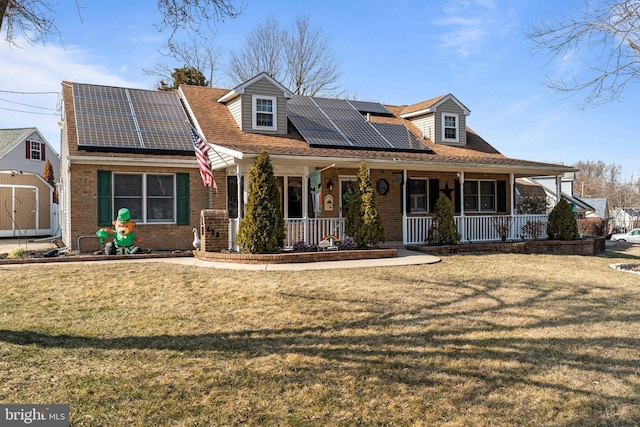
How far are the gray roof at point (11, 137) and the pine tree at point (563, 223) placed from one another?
96.8 feet

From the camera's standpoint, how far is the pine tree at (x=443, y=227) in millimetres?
13844

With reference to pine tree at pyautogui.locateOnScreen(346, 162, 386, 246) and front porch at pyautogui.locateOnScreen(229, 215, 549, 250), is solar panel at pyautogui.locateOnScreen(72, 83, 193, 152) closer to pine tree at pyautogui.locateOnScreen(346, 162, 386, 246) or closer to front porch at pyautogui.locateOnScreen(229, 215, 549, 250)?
front porch at pyautogui.locateOnScreen(229, 215, 549, 250)

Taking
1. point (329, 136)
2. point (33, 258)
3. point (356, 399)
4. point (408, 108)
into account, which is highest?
point (408, 108)

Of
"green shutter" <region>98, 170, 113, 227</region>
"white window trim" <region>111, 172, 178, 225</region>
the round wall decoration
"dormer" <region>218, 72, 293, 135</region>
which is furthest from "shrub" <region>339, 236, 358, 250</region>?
"green shutter" <region>98, 170, 113, 227</region>

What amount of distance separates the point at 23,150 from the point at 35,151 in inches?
37.7

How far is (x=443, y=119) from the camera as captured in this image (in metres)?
18.5

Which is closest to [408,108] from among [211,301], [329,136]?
[329,136]

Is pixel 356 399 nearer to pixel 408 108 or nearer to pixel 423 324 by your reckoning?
pixel 423 324

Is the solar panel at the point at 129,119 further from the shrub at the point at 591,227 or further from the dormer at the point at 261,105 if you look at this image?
the shrub at the point at 591,227

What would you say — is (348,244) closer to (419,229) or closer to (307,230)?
(307,230)

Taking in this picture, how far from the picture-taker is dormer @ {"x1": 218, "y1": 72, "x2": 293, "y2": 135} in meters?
15.6

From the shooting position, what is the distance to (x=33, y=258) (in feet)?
36.8

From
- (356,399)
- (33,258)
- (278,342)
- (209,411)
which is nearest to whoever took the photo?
(209,411)

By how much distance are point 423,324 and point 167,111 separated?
12.6 m
